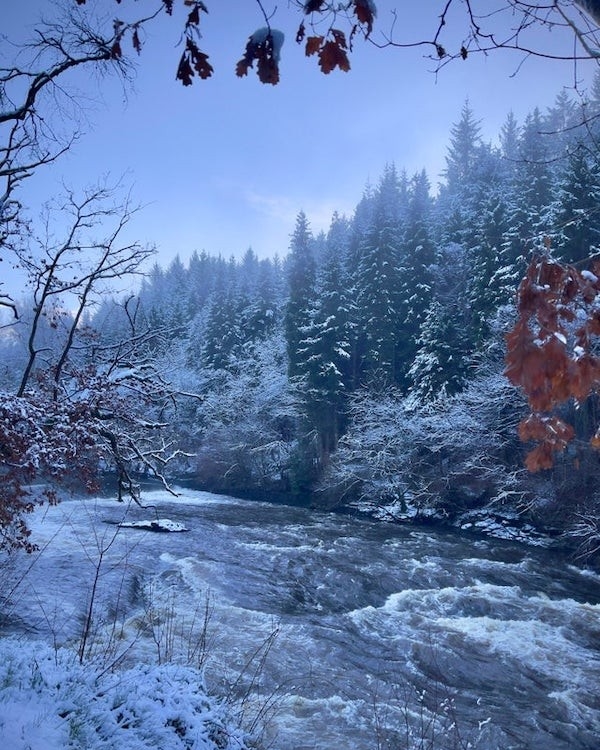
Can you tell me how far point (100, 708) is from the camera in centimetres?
327

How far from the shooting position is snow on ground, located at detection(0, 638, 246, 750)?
2.92 meters

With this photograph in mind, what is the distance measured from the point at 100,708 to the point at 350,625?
762cm

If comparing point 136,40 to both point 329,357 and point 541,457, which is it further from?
point 329,357

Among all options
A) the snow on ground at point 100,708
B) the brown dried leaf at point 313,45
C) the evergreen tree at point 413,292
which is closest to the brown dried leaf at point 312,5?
the brown dried leaf at point 313,45

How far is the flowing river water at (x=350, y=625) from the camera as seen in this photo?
6.46m

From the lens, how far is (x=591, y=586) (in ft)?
42.3

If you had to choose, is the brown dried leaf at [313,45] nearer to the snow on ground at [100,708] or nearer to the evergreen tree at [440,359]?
the snow on ground at [100,708]

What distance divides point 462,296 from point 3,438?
28.1 m

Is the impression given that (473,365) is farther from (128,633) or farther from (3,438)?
(3,438)

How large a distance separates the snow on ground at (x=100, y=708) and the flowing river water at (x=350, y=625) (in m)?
0.42

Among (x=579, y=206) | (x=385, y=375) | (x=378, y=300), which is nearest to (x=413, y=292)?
(x=378, y=300)

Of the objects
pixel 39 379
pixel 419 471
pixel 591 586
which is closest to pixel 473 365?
pixel 419 471

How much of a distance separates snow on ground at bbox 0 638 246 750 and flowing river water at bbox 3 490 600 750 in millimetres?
421

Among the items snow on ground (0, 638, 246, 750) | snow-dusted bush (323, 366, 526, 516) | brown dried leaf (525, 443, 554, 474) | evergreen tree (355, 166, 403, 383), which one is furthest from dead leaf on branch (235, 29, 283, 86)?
evergreen tree (355, 166, 403, 383)
